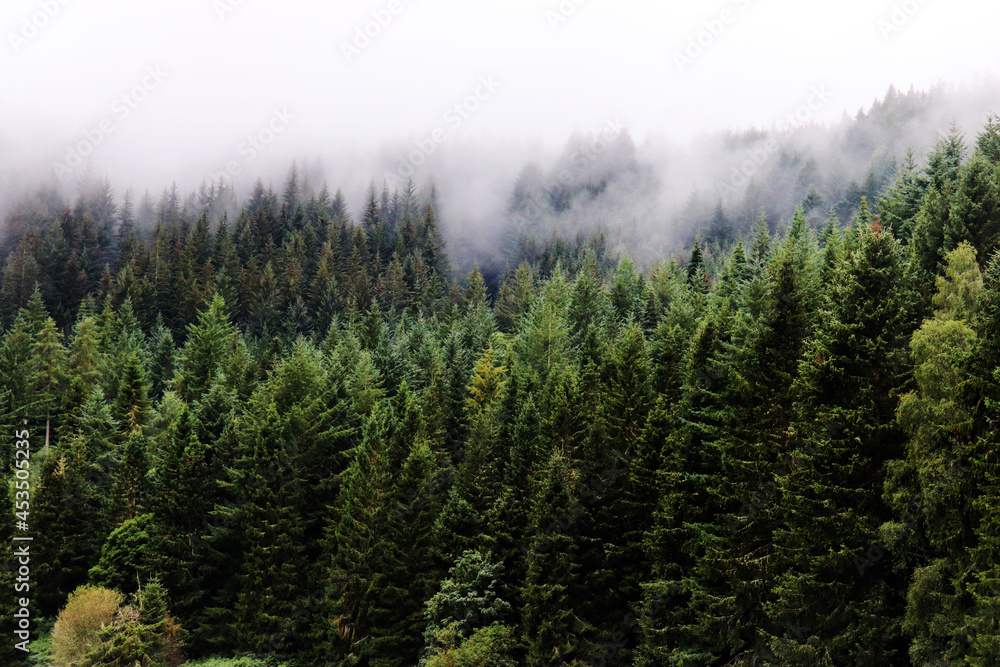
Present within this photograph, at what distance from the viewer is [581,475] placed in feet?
129

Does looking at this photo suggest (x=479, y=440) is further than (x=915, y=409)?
Yes

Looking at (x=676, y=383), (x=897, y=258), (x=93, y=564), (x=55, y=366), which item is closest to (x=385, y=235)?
(x=55, y=366)

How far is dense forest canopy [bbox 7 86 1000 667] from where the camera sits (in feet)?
84.2

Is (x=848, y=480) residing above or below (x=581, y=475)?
below

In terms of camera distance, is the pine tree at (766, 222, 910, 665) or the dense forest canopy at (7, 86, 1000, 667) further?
the pine tree at (766, 222, 910, 665)

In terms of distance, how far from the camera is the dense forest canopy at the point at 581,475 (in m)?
25.7

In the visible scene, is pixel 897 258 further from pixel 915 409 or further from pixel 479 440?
pixel 479 440

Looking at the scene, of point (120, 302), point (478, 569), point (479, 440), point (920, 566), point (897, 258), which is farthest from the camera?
point (120, 302)

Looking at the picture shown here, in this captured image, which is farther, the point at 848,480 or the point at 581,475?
the point at 581,475

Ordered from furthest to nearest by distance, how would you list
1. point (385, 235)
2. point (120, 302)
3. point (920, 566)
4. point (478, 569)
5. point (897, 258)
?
point (385, 235)
point (120, 302)
point (478, 569)
point (897, 258)
point (920, 566)

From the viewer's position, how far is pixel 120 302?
10256 cm

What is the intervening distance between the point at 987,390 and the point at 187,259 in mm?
109665

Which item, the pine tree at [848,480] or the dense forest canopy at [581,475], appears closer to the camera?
the dense forest canopy at [581,475]

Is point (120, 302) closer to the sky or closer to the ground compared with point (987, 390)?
closer to the sky
